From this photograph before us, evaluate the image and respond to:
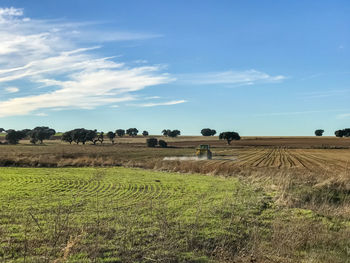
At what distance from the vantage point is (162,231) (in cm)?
1045

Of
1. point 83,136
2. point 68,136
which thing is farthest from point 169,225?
point 68,136

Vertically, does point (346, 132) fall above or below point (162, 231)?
above

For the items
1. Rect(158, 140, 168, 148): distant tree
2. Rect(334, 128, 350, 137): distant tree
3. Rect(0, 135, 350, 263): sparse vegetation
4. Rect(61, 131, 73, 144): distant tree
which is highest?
Rect(334, 128, 350, 137): distant tree

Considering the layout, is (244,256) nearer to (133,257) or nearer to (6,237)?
(133,257)

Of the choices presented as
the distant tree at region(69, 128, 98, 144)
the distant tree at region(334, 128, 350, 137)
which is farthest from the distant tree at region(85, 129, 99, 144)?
the distant tree at region(334, 128, 350, 137)

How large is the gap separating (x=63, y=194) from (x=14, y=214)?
575 cm

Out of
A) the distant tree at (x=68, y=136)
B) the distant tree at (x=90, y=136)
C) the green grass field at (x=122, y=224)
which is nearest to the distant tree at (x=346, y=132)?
the distant tree at (x=90, y=136)

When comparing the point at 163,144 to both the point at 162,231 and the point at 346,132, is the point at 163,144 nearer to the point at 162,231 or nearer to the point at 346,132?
the point at 162,231

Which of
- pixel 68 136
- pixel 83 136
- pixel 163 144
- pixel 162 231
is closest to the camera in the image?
pixel 162 231

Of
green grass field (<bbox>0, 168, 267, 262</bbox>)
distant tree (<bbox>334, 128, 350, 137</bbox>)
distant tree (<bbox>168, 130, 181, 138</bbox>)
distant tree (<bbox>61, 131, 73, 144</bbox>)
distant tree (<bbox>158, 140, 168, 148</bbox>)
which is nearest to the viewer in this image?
green grass field (<bbox>0, 168, 267, 262</bbox>)

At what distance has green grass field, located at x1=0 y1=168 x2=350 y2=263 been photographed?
870 centimetres

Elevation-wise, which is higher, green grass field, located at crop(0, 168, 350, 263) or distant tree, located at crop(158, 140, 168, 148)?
distant tree, located at crop(158, 140, 168, 148)

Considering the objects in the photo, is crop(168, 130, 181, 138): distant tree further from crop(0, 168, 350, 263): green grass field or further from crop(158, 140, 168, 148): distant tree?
crop(0, 168, 350, 263): green grass field

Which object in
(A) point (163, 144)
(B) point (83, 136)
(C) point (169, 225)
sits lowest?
(C) point (169, 225)
